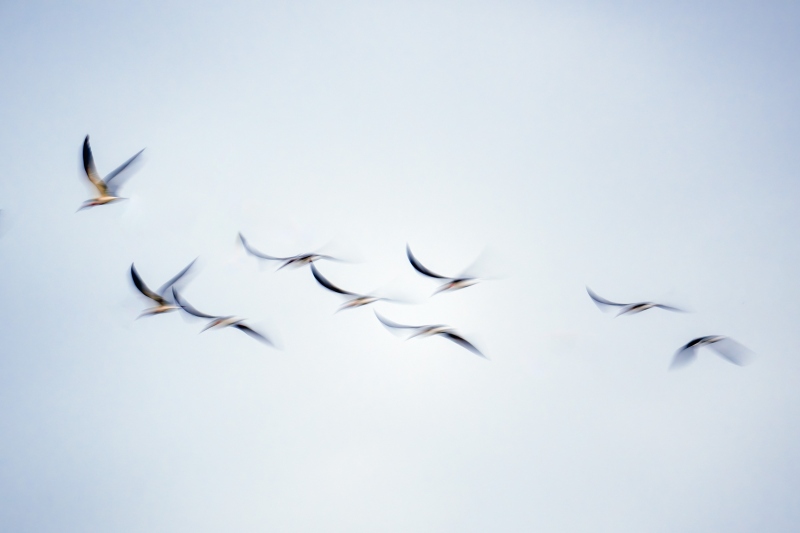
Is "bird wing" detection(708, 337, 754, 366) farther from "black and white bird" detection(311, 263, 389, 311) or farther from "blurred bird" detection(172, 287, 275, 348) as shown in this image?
"blurred bird" detection(172, 287, 275, 348)

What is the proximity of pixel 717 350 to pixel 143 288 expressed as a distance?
1251mm

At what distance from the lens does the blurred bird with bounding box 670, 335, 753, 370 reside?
1068mm

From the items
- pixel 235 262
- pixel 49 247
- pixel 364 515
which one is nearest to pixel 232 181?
pixel 235 262

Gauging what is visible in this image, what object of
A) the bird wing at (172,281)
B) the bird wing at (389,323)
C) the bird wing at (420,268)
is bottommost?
the bird wing at (389,323)

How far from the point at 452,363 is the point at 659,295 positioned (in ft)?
1.58

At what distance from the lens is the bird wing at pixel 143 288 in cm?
104

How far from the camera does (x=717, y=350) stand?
1.07m

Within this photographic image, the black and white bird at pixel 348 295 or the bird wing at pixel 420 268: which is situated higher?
the bird wing at pixel 420 268

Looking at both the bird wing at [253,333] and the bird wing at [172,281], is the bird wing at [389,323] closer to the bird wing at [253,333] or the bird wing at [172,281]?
the bird wing at [253,333]

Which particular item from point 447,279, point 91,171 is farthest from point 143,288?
point 447,279

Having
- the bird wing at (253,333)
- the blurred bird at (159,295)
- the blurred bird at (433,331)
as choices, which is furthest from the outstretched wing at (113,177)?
the blurred bird at (433,331)

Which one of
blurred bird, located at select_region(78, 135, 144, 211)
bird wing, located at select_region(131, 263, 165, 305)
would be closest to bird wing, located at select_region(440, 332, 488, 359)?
bird wing, located at select_region(131, 263, 165, 305)

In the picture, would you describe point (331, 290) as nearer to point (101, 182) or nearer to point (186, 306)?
point (186, 306)

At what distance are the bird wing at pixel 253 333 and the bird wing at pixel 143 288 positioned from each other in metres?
0.17
